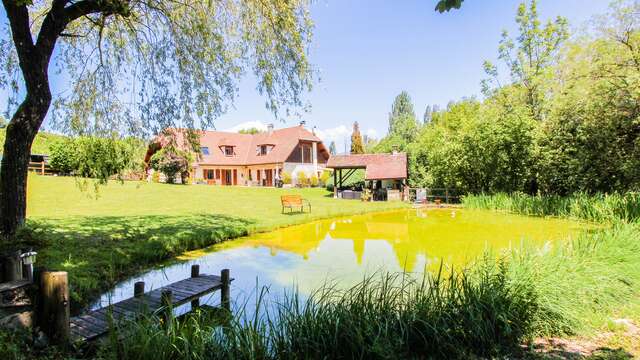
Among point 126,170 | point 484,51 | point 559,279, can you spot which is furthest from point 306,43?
point 484,51

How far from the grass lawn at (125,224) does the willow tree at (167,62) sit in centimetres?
216

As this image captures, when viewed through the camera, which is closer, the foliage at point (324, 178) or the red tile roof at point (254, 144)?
the foliage at point (324, 178)

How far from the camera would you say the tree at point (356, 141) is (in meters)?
45.0

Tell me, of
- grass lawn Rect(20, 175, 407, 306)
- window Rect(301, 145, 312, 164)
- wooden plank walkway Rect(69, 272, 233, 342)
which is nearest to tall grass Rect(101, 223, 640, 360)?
wooden plank walkway Rect(69, 272, 233, 342)

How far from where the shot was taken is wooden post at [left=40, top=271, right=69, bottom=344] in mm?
3703

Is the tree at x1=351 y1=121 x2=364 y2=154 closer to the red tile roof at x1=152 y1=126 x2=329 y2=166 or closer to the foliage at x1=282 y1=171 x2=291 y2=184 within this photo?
the red tile roof at x1=152 y1=126 x2=329 y2=166

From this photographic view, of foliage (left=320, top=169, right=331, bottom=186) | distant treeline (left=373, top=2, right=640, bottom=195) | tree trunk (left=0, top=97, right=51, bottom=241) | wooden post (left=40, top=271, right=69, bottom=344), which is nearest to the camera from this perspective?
wooden post (left=40, top=271, right=69, bottom=344)

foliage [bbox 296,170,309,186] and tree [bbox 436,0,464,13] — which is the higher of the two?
tree [bbox 436,0,464,13]

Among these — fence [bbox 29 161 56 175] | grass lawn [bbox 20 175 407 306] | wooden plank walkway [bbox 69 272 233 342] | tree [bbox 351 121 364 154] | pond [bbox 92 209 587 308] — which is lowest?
pond [bbox 92 209 587 308]

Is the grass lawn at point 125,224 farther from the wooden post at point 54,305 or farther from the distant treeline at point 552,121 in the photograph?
the distant treeline at point 552,121

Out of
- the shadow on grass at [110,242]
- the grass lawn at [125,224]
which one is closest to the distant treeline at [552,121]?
the grass lawn at [125,224]

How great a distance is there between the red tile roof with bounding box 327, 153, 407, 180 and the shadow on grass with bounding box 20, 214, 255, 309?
1335 centimetres

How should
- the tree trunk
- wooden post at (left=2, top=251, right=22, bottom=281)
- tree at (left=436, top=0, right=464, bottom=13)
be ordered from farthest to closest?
the tree trunk, wooden post at (left=2, top=251, right=22, bottom=281), tree at (left=436, top=0, right=464, bottom=13)

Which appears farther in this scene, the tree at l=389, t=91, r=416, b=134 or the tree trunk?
the tree at l=389, t=91, r=416, b=134
